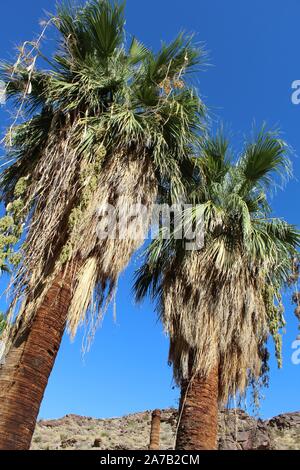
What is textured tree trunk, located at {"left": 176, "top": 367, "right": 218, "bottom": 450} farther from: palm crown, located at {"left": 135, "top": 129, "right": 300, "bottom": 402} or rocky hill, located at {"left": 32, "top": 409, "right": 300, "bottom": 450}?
rocky hill, located at {"left": 32, "top": 409, "right": 300, "bottom": 450}

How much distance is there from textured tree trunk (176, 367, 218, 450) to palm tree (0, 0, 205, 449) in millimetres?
2248

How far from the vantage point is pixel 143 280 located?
1018 centimetres

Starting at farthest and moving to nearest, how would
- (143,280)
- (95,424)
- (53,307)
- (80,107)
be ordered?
(95,424) < (143,280) < (80,107) < (53,307)

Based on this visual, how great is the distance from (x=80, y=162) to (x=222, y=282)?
334cm

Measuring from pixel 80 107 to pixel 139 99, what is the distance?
1.04 m

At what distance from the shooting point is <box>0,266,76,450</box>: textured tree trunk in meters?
5.13

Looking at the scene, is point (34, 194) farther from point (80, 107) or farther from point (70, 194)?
point (80, 107)

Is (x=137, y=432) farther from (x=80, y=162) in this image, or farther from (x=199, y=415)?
(x=80, y=162)

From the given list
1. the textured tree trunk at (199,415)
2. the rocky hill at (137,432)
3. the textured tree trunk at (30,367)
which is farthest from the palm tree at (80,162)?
the rocky hill at (137,432)

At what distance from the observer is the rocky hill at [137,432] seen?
23072 mm

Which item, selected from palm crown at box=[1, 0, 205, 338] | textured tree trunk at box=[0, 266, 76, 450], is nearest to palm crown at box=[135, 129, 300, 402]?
Answer: palm crown at box=[1, 0, 205, 338]

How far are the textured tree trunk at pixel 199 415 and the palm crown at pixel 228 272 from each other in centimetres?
22

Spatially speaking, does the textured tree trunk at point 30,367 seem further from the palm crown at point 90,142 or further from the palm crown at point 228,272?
the palm crown at point 228,272
